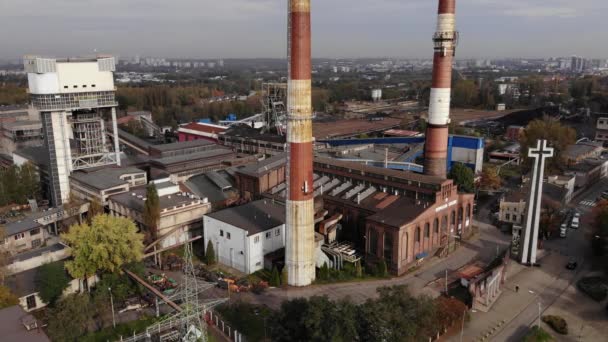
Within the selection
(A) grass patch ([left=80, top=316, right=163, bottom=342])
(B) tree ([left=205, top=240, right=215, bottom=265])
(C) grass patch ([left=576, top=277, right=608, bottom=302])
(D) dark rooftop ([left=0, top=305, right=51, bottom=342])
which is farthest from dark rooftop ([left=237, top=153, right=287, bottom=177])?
(C) grass patch ([left=576, top=277, right=608, bottom=302])

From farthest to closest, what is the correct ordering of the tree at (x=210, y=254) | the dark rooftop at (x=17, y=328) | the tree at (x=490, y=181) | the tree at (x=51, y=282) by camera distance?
the tree at (x=490, y=181) < the tree at (x=210, y=254) < the tree at (x=51, y=282) < the dark rooftop at (x=17, y=328)

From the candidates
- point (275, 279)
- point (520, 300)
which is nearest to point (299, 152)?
point (275, 279)

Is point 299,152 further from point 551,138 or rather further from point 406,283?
point 551,138

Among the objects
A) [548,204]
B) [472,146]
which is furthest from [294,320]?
[472,146]

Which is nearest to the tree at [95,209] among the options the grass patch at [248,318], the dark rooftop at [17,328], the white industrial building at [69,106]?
the white industrial building at [69,106]

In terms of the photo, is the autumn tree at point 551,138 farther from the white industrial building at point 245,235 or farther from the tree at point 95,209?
the tree at point 95,209

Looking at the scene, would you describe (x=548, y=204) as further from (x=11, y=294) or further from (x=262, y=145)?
(x=11, y=294)
